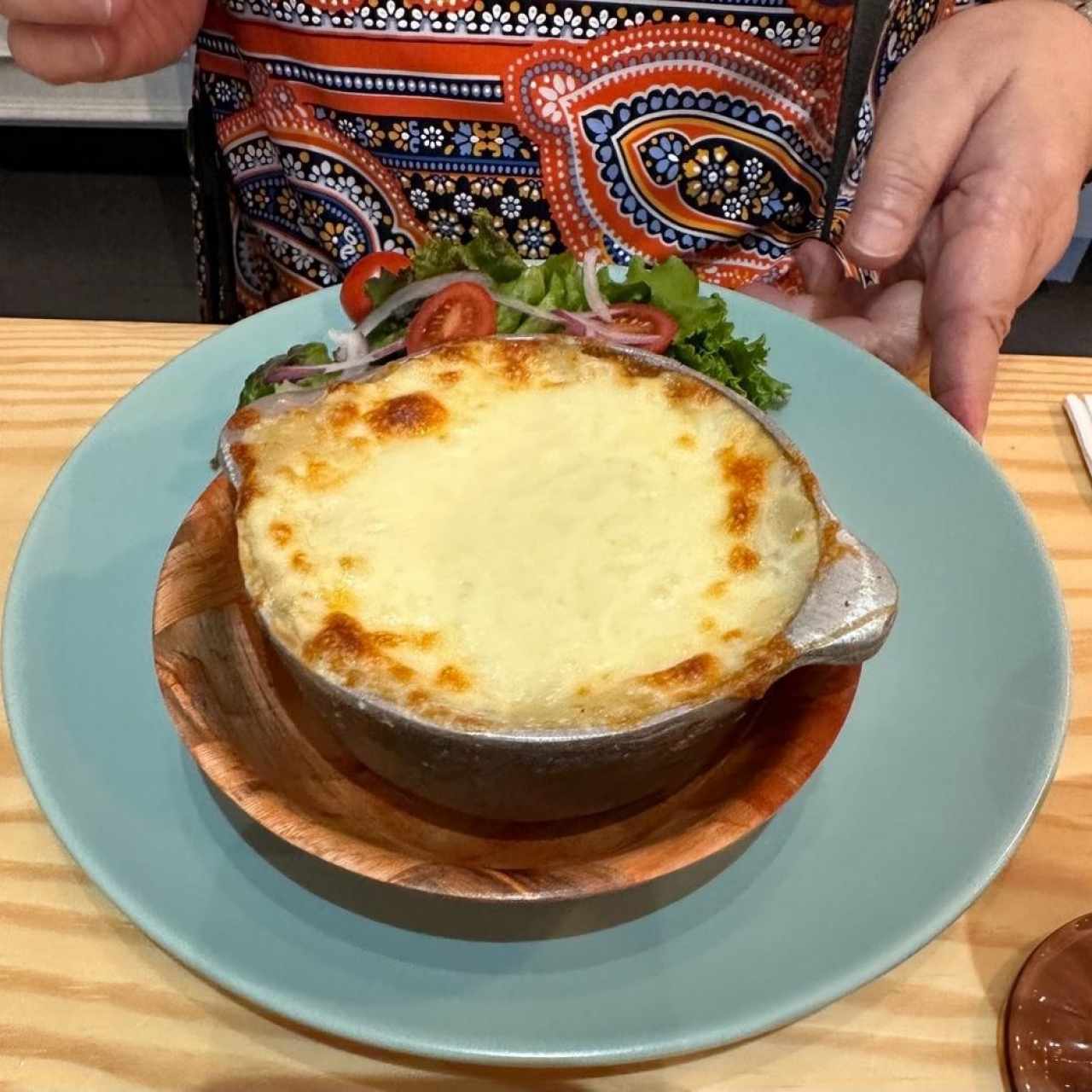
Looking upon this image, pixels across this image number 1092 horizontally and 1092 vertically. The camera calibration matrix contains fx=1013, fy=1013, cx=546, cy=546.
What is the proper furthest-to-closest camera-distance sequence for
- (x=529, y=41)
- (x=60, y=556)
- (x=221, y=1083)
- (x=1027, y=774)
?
1. (x=529, y=41)
2. (x=60, y=556)
3. (x=1027, y=774)
4. (x=221, y=1083)

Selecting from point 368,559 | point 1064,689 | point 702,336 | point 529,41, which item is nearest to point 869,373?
point 702,336

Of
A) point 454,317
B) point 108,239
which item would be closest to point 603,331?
→ point 454,317

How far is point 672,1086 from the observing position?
0.81 m

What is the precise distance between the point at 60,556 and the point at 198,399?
0.30 metres

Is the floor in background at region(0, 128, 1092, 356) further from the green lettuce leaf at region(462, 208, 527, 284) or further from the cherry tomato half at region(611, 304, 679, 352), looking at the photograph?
the cherry tomato half at region(611, 304, 679, 352)

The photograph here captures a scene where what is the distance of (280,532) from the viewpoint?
89cm

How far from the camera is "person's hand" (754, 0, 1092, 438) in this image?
1.37 metres

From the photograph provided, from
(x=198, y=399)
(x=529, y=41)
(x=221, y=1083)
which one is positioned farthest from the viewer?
(x=529, y=41)

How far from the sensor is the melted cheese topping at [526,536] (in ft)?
2.67

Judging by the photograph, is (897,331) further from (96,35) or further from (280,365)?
(96,35)

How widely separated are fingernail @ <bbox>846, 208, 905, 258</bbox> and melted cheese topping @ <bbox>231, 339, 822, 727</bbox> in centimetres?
51

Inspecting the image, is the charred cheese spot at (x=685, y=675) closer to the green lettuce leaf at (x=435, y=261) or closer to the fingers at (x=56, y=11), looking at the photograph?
the green lettuce leaf at (x=435, y=261)

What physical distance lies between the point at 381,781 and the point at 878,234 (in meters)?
0.98

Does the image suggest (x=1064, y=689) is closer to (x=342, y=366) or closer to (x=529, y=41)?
(x=342, y=366)
